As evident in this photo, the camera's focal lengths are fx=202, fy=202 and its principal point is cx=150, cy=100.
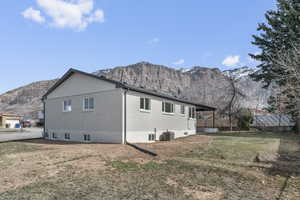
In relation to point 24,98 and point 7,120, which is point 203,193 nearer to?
point 7,120

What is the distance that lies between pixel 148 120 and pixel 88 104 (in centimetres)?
423

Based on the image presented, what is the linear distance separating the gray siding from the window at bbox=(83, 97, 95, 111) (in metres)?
2.89

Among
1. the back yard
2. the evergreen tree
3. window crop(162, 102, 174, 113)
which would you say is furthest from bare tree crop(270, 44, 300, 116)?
window crop(162, 102, 174, 113)

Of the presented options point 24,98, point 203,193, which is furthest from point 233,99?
point 24,98

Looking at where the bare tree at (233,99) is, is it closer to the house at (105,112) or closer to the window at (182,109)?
the window at (182,109)

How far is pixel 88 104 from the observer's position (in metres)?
13.8

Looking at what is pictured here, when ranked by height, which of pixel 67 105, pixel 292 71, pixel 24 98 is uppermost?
pixel 24 98

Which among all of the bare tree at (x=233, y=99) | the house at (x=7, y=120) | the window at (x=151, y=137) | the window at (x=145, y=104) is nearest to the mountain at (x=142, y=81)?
the house at (x=7, y=120)

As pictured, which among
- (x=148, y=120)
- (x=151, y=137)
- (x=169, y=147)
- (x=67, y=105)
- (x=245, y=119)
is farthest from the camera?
(x=245, y=119)

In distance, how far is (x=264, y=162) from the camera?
7438mm

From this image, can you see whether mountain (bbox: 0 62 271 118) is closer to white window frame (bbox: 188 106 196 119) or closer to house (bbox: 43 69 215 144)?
white window frame (bbox: 188 106 196 119)

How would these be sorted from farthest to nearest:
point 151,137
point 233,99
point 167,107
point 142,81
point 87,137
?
1. point 142,81
2. point 233,99
3. point 167,107
4. point 151,137
5. point 87,137

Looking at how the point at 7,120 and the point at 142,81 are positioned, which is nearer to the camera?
the point at 7,120

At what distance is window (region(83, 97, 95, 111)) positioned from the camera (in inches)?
531
